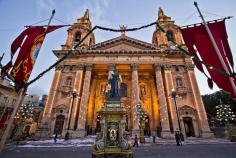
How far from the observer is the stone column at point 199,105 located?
21.7 metres

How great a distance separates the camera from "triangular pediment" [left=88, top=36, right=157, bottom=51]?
28.7m

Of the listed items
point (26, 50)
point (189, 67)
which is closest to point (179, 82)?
point (189, 67)

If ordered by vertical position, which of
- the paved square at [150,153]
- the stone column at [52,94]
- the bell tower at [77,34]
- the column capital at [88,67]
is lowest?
the paved square at [150,153]

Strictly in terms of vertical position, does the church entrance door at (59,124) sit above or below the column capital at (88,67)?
below

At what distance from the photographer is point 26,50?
5125mm

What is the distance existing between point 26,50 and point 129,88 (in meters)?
25.8

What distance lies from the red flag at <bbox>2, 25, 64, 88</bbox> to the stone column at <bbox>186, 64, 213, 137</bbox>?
922 inches

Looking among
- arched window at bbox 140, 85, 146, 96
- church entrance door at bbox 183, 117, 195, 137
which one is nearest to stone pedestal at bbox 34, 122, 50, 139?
arched window at bbox 140, 85, 146, 96

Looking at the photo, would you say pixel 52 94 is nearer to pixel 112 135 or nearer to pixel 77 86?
pixel 77 86

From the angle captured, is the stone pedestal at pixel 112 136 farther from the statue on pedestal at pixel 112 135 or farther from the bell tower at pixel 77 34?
the bell tower at pixel 77 34

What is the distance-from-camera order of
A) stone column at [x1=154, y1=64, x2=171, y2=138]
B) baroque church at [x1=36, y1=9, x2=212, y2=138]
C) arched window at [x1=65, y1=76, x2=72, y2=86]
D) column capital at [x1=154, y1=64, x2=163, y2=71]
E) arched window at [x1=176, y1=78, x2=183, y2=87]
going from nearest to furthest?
stone column at [x1=154, y1=64, x2=171, y2=138]
baroque church at [x1=36, y1=9, x2=212, y2=138]
column capital at [x1=154, y1=64, x2=163, y2=71]
arched window at [x1=176, y1=78, x2=183, y2=87]
arched window at [x1=65, y1=76, x2=72, y2=86]

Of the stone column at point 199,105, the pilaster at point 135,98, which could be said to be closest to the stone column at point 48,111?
the pilaster at point 135,98

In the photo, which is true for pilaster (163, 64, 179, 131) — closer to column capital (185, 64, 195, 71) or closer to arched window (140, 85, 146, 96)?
column capital (185, 64, 195, 71)

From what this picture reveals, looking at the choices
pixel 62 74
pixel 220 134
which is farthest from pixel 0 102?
pixel 220 134
